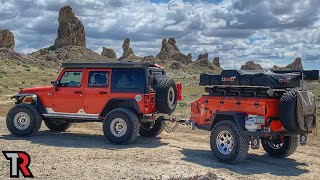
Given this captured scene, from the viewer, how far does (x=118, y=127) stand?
44.0 ft

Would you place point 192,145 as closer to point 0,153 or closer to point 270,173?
point 270,173

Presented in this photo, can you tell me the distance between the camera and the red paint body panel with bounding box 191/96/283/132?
1097 centimetres

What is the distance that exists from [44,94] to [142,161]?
509 centimetres

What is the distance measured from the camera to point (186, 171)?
394 inches

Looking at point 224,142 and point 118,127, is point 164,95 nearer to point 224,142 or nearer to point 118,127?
point 118,127

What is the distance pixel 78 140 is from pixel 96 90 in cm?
164

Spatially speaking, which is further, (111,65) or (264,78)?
(111,65)

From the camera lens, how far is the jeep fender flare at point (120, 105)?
532 inches

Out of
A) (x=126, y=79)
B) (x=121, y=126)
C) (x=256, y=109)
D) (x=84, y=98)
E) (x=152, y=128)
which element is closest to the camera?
(x=256, y=109)

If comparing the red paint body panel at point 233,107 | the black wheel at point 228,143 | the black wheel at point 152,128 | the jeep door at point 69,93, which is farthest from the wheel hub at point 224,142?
the jeep door at point 69,93

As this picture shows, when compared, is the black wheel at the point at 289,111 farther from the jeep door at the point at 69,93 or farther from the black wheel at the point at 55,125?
the black wheel at the point at 55,125

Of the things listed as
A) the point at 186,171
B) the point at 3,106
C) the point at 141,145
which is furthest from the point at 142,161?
the point at 3,106

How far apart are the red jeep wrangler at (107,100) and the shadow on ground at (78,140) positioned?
294 millimetres

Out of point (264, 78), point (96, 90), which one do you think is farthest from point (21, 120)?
point (264, 78)
